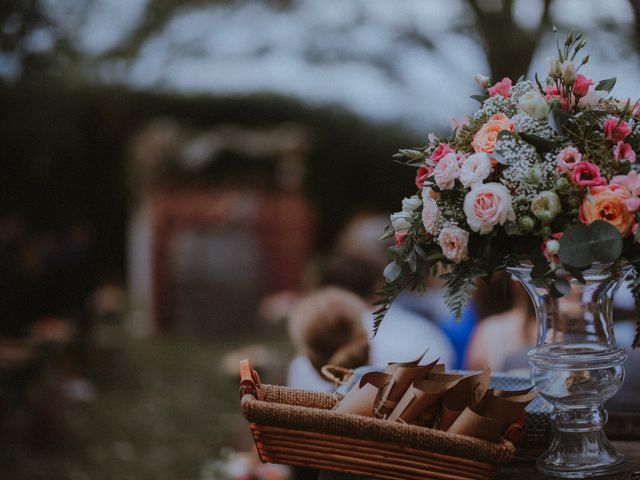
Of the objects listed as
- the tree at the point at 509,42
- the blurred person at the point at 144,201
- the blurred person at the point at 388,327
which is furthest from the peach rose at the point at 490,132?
the blurred person at the point at 144,201

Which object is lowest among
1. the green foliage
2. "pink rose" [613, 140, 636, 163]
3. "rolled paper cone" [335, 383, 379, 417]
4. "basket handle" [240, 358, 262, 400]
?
"rolled paper cone" [335, 383, 379, 417]

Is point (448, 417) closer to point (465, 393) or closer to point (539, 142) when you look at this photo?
point (465, 393)

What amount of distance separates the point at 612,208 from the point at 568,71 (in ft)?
0.90

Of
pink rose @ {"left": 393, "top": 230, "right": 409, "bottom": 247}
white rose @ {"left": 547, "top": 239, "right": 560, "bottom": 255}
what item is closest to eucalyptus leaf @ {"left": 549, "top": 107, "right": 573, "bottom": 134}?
white rose @ {"left": 547, "top": 239, "right": 560, "bottom": 255}

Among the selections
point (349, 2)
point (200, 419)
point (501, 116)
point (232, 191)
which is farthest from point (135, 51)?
point (501, 116)

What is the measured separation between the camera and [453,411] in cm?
147

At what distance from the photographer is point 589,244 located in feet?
4.32

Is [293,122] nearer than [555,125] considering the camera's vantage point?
No

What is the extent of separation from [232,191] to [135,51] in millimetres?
4224

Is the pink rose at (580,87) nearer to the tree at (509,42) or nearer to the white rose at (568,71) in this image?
the white rose at (568,71)

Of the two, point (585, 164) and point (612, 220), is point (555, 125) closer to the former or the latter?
point (585, 164)

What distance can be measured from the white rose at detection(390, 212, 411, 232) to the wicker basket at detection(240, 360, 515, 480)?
0.38 m

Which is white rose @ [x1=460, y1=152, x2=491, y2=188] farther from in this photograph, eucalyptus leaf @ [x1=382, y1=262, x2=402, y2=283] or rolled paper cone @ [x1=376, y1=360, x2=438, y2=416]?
rolled paper cone @ [x1=376, y1=360, x2=438, y2=416]

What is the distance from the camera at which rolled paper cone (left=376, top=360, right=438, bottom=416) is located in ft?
4.96
